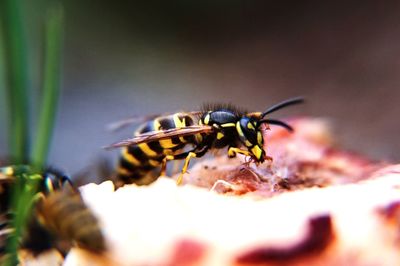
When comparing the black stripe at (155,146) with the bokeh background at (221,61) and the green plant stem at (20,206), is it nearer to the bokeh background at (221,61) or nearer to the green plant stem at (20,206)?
the green plant stem at (20,206)

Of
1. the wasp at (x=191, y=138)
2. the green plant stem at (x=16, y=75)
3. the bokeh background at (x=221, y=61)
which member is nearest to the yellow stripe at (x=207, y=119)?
the wasp at (x=191, y=138)

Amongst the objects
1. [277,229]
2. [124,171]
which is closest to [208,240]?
[277,229]

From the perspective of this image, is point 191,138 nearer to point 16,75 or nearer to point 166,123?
point 166,123

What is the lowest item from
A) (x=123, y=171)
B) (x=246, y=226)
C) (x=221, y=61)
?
(x=246, y=226)

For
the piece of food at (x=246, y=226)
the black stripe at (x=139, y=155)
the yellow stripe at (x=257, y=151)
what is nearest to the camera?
the piece of food at (x=246, y=226)

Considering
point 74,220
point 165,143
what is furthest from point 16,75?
point 165,143
